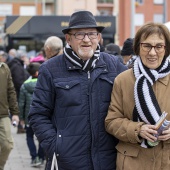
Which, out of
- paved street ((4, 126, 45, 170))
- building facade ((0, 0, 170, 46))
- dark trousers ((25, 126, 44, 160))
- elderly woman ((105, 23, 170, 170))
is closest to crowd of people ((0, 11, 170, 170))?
elderly woman ((105, 23, 170, 170))

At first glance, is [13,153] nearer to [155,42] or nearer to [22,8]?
[155,42]

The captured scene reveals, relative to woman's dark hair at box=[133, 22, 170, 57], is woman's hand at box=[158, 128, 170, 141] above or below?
below

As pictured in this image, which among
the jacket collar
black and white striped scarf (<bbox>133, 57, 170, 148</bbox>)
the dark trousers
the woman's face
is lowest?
the dark trousers

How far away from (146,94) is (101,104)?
15.1 inches

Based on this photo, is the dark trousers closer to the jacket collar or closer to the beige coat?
the jacket collar

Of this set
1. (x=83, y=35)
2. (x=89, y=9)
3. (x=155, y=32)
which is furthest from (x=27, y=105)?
(x=89, y=9)

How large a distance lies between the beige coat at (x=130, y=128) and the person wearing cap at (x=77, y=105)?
0.10 meters

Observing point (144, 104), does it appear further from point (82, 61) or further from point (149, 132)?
point (82, 61)

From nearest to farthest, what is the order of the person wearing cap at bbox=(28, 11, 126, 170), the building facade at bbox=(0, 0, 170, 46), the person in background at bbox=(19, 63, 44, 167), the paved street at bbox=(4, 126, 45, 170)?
the person wearing cap at bbox=(28, 11, 126, 170), the paved street at bbox=(4, 126, 45, 170), the person in background at bbox=(19, 63, 44, 167), the building facade at bbox=(0, 0, 170, 46)

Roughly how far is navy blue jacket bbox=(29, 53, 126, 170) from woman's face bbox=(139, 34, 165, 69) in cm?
36

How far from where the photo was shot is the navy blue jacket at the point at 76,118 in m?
4.33

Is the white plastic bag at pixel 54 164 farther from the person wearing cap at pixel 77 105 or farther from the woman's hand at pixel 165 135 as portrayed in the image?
the woman's hand at pixel 165 135

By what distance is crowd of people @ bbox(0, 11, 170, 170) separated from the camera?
4.17 metres

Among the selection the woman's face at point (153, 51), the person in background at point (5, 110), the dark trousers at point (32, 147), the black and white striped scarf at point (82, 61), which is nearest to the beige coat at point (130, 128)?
the woman's face at point (153, 51)
